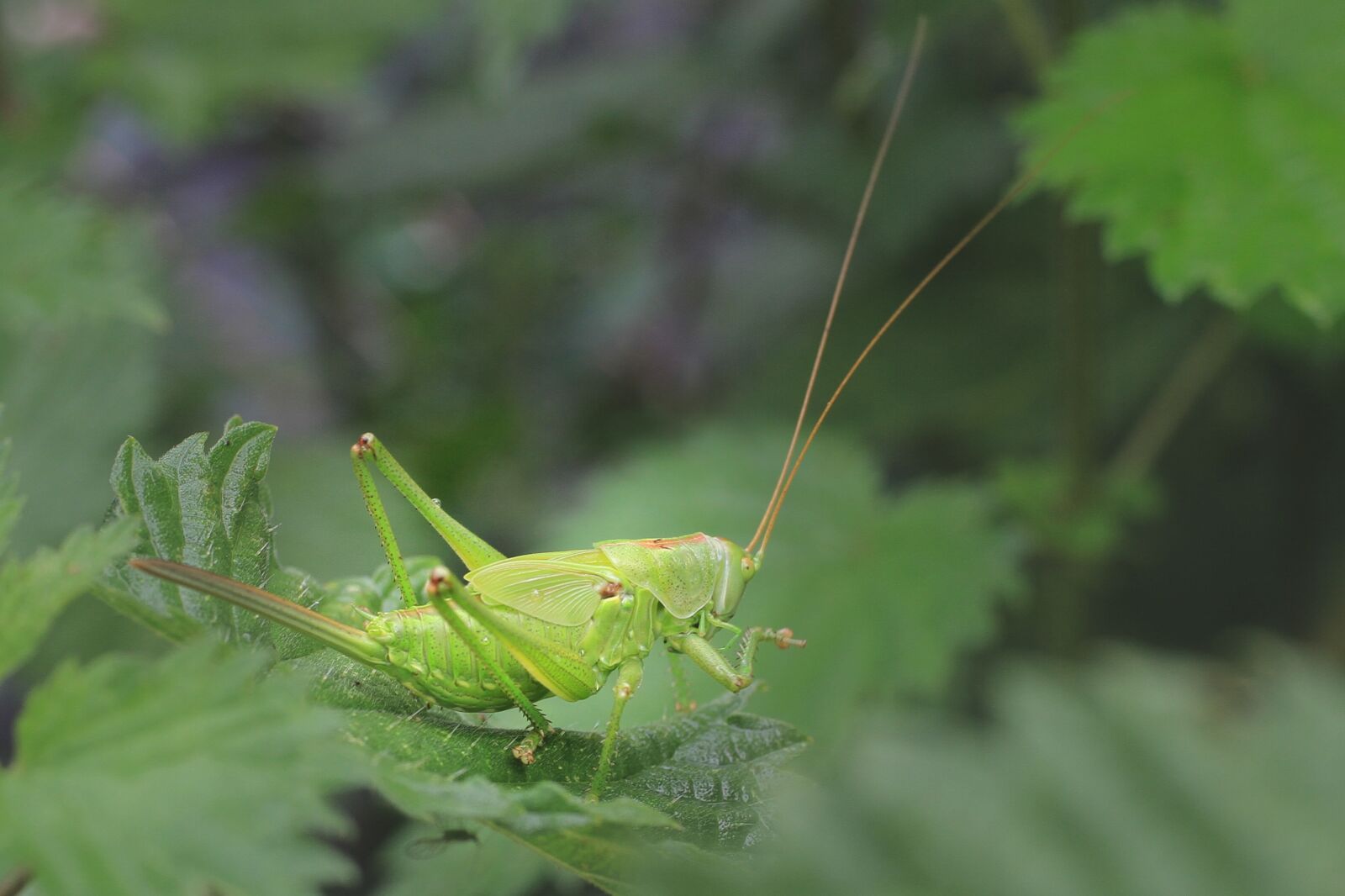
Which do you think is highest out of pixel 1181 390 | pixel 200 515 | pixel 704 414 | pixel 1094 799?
pixel 704 414

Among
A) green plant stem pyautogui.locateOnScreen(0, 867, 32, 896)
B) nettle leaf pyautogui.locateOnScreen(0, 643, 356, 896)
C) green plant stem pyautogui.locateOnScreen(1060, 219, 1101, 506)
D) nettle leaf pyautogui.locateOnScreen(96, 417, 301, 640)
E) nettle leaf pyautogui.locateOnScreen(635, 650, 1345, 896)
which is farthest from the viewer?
green plant stem pyautogui.locateOnScreen(1060, 219, 1101, 506)

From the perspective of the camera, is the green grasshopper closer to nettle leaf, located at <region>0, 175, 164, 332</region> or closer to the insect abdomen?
the insect abdomen

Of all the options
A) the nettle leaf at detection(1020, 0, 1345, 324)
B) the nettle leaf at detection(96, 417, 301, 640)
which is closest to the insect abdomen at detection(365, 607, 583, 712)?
the nettle leaf at detection(96, 417, 301, 640)

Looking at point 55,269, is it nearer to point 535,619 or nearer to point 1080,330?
point 535,619

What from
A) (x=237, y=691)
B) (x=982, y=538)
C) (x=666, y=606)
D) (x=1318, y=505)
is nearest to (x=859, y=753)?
(x=237, y=691)

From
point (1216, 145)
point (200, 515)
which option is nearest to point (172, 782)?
point (200, 515)
